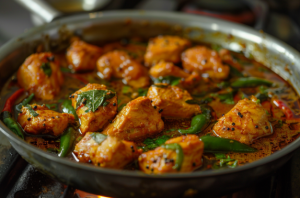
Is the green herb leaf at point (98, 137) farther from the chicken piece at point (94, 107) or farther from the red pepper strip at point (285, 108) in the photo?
the red pepper strip at point (285, 108)

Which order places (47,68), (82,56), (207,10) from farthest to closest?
(207,10)
(82,56)
(47,68)

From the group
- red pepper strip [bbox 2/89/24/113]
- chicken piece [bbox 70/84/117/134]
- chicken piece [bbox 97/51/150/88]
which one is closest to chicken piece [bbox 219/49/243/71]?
chicken piece [bbox 97/51/150/88]

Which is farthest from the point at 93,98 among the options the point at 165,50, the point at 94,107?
the point at 165,50

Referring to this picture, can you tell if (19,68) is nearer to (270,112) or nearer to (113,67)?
(113,67)

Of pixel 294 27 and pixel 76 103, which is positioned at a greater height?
pixel 76 103

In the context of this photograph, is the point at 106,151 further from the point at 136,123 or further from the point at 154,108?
the point at 154,108

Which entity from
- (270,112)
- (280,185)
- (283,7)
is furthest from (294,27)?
(280,185)

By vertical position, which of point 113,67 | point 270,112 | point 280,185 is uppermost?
Answer: point 113,67
